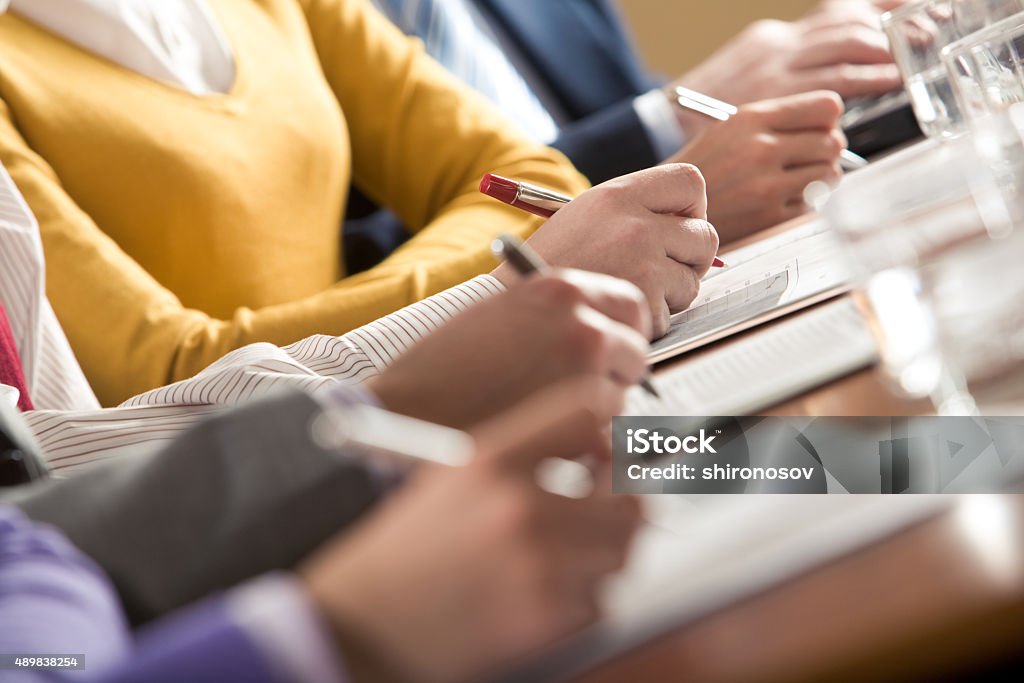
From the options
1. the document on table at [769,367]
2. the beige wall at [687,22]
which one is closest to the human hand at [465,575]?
the document on table at [769,367]

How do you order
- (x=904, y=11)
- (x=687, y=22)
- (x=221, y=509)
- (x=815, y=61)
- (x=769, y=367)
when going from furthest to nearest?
(x=687, y=22)
(x=815, y=61)
(x=904, y=11)
(x=769, y=367)
(x=221, y=509)

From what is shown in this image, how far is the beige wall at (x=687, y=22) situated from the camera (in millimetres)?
2154

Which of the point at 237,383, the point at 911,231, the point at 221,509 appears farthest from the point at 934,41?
the point at 221,509

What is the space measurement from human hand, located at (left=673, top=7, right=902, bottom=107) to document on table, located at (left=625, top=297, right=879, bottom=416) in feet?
1.93

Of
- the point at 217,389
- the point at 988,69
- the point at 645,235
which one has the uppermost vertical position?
the point at 988,69

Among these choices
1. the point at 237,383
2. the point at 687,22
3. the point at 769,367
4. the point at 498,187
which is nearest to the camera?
the point at 769,367

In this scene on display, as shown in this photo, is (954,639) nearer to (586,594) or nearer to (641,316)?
(586,594)

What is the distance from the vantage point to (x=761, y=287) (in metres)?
0.62

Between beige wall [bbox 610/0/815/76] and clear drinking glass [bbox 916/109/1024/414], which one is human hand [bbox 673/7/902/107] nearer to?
clear drinking glass [bbox 916/109/1024/414]

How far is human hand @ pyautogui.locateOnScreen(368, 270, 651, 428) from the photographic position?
0.40 metres

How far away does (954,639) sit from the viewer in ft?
0.76

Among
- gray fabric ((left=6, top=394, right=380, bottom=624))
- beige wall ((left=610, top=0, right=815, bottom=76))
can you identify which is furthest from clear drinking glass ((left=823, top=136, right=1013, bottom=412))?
beige wall ((left=610, top=0, right=815, bottom=76))

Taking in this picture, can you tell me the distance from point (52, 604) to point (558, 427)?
0.15 m

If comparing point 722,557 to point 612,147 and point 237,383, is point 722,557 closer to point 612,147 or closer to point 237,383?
point 237,383
